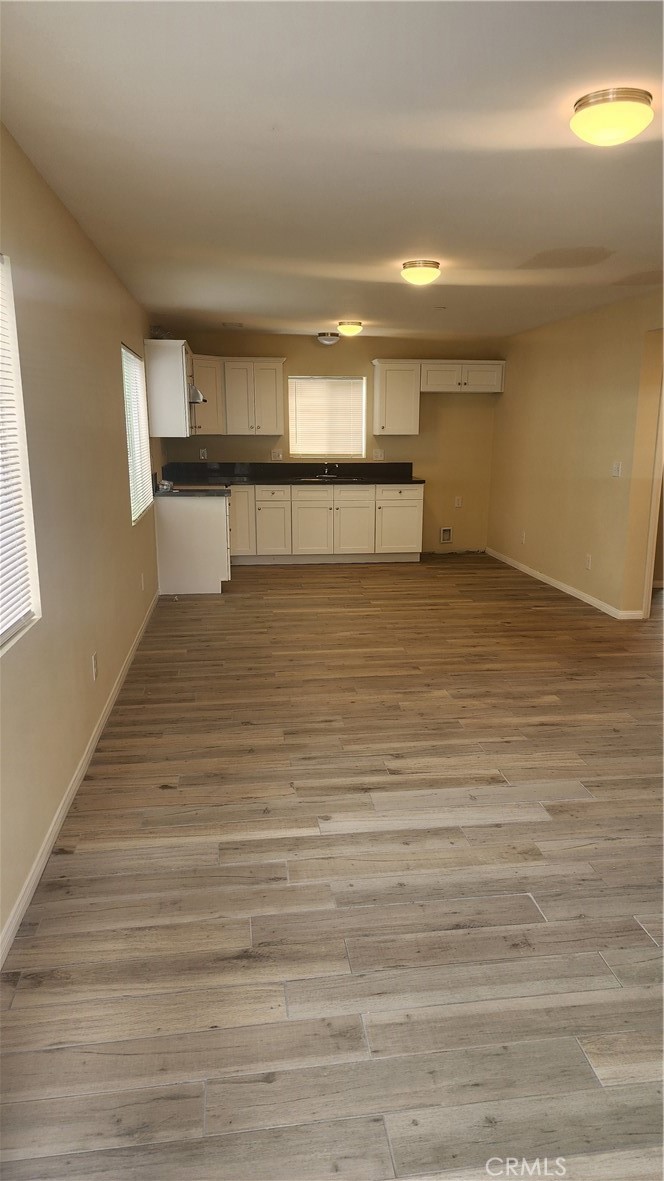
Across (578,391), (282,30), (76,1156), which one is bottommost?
(76,1156)

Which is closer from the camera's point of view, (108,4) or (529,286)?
(108,4)

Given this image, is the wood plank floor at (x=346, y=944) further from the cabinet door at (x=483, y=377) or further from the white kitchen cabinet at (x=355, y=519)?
the cabinet door at (x=483, y=377)

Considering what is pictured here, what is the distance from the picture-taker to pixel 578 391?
620 cm

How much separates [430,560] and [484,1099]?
6796 mm

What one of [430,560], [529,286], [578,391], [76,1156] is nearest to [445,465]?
[430,560]

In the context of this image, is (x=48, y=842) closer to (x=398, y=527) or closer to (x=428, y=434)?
(x=398, y=527)

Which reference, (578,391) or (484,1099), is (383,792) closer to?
(484,1099)

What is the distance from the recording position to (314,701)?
3959 mm

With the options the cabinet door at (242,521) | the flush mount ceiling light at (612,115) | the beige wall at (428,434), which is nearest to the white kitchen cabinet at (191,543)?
the cabinet door at (242,521)

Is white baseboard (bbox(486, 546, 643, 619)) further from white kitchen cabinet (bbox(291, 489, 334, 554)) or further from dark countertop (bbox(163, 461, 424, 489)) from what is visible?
white kitchen cabinet (bbox(291, 489, 334, 554))

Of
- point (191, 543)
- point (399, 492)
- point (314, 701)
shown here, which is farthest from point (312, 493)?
point (314, 701)

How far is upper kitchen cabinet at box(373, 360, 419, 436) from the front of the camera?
7812 millimetres

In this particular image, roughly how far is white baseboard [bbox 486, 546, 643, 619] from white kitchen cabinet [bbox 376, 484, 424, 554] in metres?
1.02

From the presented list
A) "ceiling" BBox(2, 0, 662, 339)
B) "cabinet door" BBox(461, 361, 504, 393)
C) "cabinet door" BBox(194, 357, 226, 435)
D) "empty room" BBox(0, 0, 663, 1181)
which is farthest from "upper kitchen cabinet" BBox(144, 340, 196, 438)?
→ "cabinet door" BBox(461, 361, 504, 393)
